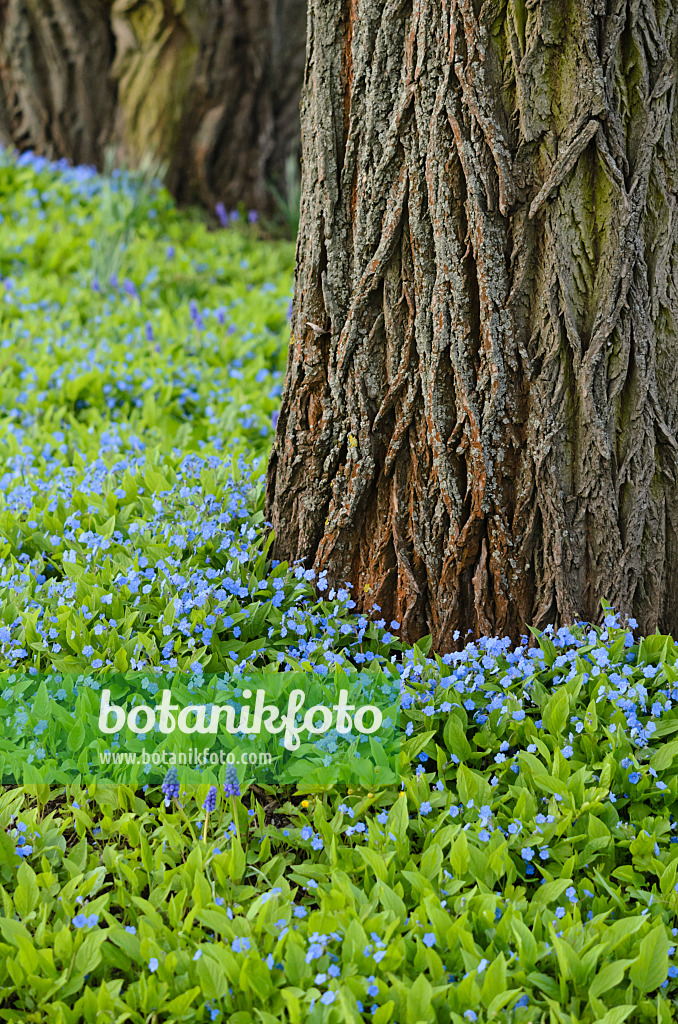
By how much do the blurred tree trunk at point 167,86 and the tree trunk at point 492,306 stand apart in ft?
13.5

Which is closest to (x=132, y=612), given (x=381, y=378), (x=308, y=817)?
(x=308, y=817)

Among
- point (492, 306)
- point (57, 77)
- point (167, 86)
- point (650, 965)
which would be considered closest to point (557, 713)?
point (650, 965)

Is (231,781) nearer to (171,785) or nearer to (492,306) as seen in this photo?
(171,785)

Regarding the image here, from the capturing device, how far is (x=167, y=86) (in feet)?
20.2

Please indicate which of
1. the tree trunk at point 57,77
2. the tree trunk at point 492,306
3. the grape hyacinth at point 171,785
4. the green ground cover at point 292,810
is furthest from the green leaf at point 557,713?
the tree trunk at point 57,77

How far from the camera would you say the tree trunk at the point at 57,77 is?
613 centimetres

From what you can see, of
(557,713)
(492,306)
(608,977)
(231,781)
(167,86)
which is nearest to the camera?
(608,977)

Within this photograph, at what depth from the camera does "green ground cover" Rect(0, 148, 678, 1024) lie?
5.53 feet

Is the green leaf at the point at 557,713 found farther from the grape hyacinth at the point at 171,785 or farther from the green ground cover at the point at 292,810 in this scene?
the grape hyacinth at the point at 171,785

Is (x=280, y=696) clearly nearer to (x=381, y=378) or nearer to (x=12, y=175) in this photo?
(x=381, y=378)

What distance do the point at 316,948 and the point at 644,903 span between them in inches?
28.2

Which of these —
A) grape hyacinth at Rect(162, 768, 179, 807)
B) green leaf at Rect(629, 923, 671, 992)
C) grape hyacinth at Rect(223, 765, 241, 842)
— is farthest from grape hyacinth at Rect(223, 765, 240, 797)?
green leaf at Rect(629, 923, 671, 992)

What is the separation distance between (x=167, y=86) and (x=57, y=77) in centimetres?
81

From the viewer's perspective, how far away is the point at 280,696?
230 cm
